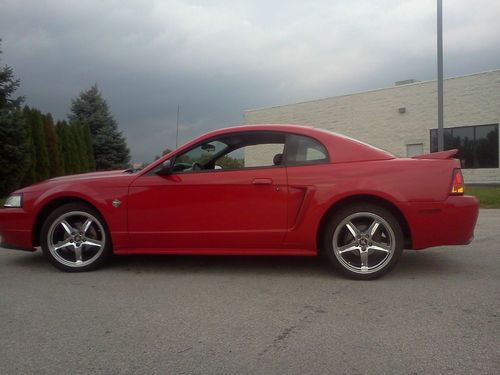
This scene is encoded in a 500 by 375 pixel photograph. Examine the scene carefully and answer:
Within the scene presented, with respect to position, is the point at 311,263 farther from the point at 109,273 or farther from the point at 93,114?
the point at 93,114

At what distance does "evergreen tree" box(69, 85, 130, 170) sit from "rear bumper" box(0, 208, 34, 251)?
25897 mm

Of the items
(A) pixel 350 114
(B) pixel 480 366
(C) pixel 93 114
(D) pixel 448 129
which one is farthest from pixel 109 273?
(C) pixel 93 114

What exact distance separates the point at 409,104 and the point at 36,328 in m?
24.0

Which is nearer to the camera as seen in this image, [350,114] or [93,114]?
[350,114]

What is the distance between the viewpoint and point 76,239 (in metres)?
4.64

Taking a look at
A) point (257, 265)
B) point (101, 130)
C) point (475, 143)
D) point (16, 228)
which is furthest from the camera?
point (101, 130)

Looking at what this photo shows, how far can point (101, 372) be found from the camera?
8.06 feet

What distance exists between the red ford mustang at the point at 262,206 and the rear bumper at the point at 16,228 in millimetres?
11

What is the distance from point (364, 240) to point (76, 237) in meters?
2.87

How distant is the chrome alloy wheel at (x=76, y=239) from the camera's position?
15.2 feet

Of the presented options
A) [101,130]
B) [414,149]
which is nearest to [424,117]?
[414,149]

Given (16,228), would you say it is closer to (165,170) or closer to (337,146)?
(165,170)

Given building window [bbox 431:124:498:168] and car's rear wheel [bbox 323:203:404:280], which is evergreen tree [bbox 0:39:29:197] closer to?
car's rear wheel [bbox 323:203:404:280]

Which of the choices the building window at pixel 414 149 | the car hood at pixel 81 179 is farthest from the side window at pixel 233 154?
the building window at pixel 414 149
